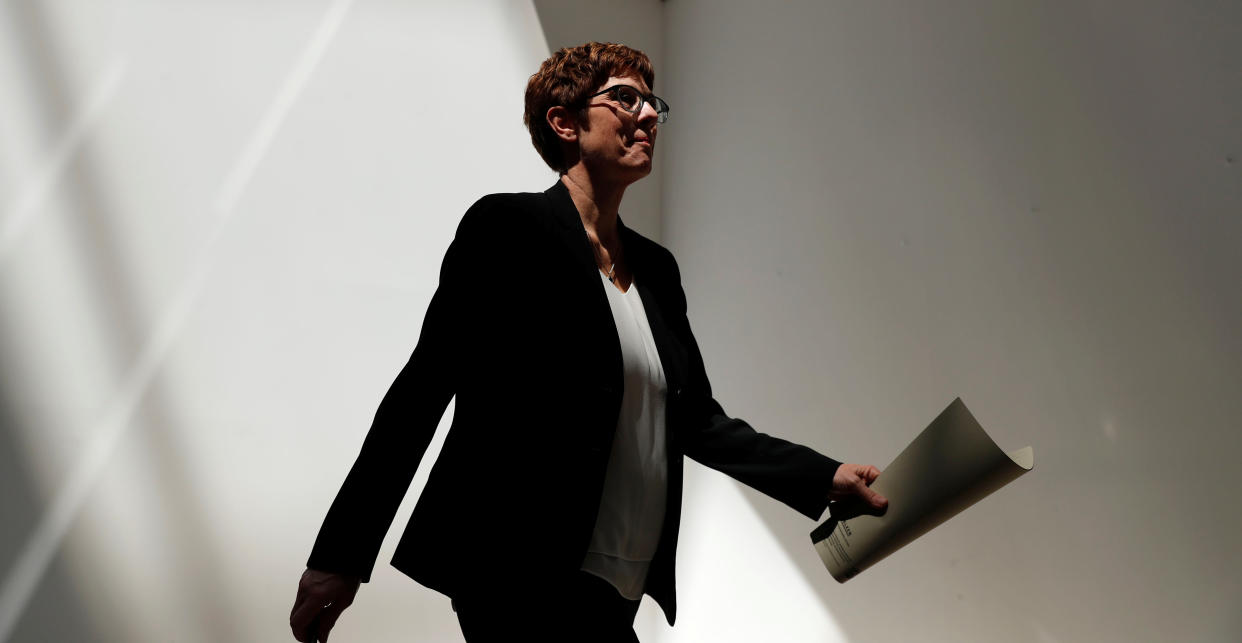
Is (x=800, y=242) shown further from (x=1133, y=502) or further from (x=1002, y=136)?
(x=1133, y=502)

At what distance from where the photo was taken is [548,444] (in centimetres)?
129

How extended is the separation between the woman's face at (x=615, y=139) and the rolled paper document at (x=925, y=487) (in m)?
0.62

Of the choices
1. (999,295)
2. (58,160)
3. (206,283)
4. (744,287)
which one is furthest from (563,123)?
(744,287)

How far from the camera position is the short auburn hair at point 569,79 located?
5.24 feet

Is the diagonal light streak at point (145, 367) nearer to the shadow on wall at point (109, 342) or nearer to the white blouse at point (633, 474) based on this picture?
the shadow on wall at point (109, 342)

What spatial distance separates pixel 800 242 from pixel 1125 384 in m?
1.14

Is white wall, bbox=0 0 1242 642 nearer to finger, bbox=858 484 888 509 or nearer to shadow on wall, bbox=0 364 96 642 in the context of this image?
shadow on wall, bbox=0 364 96 642

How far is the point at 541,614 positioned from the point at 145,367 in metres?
1.70

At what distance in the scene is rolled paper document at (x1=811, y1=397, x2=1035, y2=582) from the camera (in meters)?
1.21

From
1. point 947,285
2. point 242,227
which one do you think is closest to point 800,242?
point 947,285

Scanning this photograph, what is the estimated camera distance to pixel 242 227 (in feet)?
8.77

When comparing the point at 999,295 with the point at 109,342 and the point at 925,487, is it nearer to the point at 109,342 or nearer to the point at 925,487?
the point at 925,487

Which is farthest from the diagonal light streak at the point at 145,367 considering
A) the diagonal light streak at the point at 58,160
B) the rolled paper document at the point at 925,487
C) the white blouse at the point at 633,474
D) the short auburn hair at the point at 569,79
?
the rolled paper document at the point at 925,487

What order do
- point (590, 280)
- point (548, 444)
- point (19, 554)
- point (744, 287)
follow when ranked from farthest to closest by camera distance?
point (744, 287), point (19, 554), point (590, 280), point (548, 444)
